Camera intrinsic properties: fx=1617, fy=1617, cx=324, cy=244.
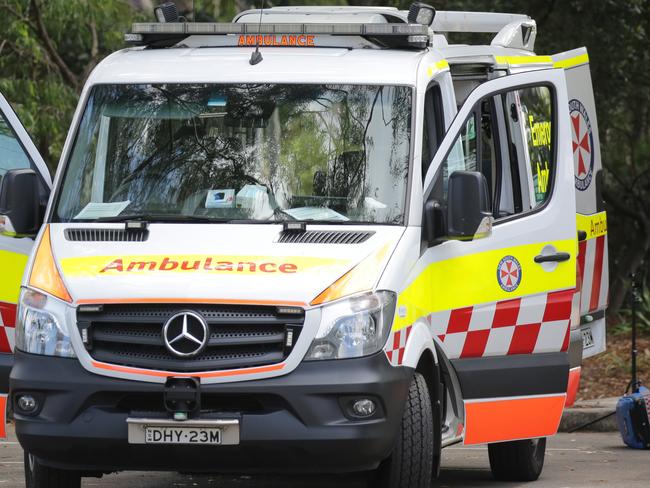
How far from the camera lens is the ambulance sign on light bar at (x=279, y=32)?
26.9 ft

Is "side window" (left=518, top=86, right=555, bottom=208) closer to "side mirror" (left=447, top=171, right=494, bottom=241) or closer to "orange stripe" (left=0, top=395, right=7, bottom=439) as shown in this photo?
"side mirror" (left=447, top=171, right=494, bottom=241)

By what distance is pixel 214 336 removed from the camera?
6.87 metres

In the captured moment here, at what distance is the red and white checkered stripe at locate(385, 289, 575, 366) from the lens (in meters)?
7.95

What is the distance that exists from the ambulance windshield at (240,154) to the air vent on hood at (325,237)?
134 mm

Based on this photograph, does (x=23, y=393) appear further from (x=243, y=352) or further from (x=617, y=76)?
(x=617, y=76)

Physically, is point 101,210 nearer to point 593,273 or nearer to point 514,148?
point 514,148

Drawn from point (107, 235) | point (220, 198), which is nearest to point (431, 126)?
point (220, 198)

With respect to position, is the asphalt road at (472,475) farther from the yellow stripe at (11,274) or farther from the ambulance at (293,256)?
the yellow stripe at (11,274)

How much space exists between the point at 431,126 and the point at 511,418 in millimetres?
1535

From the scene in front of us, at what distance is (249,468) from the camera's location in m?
6.98

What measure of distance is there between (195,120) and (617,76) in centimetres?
1170

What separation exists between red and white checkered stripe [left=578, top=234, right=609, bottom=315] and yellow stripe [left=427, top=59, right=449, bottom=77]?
220cm

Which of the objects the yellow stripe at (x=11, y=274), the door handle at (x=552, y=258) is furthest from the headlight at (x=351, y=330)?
the yellow stripe at (x=11, y=274)

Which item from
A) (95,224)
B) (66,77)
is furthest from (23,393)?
(66,77)
